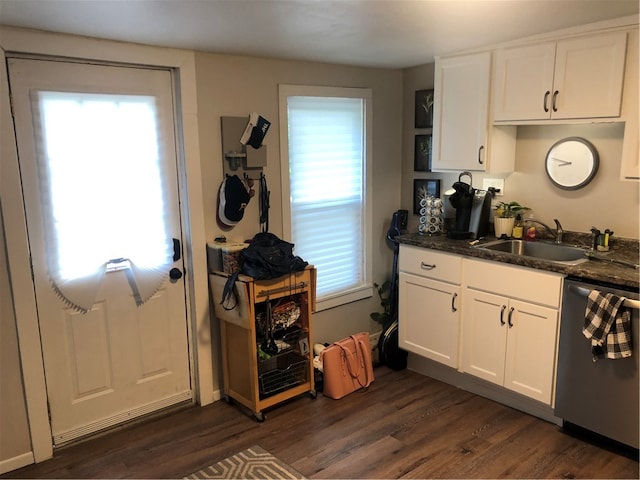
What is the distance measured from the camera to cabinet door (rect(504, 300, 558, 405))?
2.74 m

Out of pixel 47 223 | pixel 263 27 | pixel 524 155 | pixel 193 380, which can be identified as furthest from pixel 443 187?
pixel 47 223

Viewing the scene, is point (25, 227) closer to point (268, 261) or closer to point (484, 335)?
point (268, 261)

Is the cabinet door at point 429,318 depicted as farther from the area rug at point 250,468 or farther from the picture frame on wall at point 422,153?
the area rug at point 250,468

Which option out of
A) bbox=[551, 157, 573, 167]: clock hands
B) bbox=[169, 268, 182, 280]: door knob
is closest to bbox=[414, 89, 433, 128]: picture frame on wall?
bbox=[551, 157, 573, 167]: clock hands

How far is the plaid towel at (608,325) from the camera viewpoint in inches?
93.7

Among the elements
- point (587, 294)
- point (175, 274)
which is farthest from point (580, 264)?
point (175, 274)

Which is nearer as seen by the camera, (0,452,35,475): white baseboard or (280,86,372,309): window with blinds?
(0,452,35,475): white baseboard

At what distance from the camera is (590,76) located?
261 centimetres

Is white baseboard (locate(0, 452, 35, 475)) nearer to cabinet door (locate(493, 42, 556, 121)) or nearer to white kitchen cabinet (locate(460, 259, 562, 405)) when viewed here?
white kitchen cabinet (locate(460, 259, 562, 405))

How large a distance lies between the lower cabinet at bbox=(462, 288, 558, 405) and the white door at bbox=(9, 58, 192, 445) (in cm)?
180

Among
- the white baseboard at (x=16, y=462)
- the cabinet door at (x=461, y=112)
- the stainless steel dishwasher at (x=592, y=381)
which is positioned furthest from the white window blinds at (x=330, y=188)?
the white baseboard at (x=16, y=462)

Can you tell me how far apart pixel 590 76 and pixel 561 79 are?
5.7 inches

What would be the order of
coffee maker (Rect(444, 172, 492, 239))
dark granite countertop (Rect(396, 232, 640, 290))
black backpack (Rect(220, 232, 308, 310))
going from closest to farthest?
dark granite countertop (Rect(396, 232, 640, 290)) → black backpack (Rect(220, 232, 308, 310)) → coffee maker (Rect(444, 172, 492, 239))

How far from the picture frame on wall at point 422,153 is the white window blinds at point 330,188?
41 centimetres
